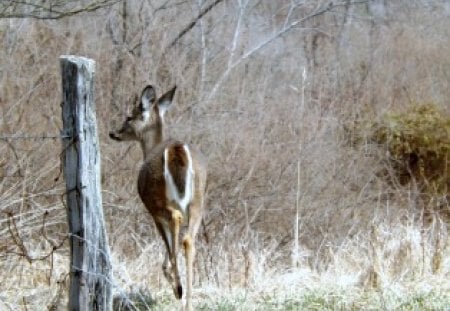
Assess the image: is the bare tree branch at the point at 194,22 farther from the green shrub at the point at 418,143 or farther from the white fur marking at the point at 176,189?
the white fur marking at the point at 176,189

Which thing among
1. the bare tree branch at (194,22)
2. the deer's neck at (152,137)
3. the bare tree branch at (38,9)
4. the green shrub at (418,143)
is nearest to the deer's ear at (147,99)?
the deer's neck at (152,137)

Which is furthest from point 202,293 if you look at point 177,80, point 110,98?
point 177,80

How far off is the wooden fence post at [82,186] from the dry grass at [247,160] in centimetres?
90

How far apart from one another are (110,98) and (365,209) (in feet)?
11.2

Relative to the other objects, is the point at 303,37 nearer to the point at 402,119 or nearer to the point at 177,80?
the point at 402,119

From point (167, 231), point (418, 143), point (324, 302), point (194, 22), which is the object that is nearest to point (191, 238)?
point (167, 231)

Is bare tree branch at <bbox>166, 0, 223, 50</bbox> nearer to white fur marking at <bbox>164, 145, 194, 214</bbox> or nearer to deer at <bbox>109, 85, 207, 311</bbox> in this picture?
deer at <bbox>109, 85, 207, 311</bbox>

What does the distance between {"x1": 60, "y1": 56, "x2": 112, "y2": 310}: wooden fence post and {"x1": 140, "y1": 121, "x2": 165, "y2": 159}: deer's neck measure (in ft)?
11.0

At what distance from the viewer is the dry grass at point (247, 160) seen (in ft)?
24.7

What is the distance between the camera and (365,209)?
40.8 ft

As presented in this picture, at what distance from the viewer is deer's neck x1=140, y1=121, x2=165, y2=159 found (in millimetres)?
8859

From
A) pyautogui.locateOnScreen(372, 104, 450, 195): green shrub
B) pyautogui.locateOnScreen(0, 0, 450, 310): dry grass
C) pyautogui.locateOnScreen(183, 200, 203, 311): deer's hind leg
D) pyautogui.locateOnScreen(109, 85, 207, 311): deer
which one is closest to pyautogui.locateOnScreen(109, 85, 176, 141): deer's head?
pyautogui.locateOnScreen(0, 0, 450, 310): dry grass

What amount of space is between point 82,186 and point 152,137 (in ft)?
11.5

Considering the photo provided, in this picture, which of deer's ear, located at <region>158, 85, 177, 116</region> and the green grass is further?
deer's ear, located at <region>158, 85, 177, 116</region>
